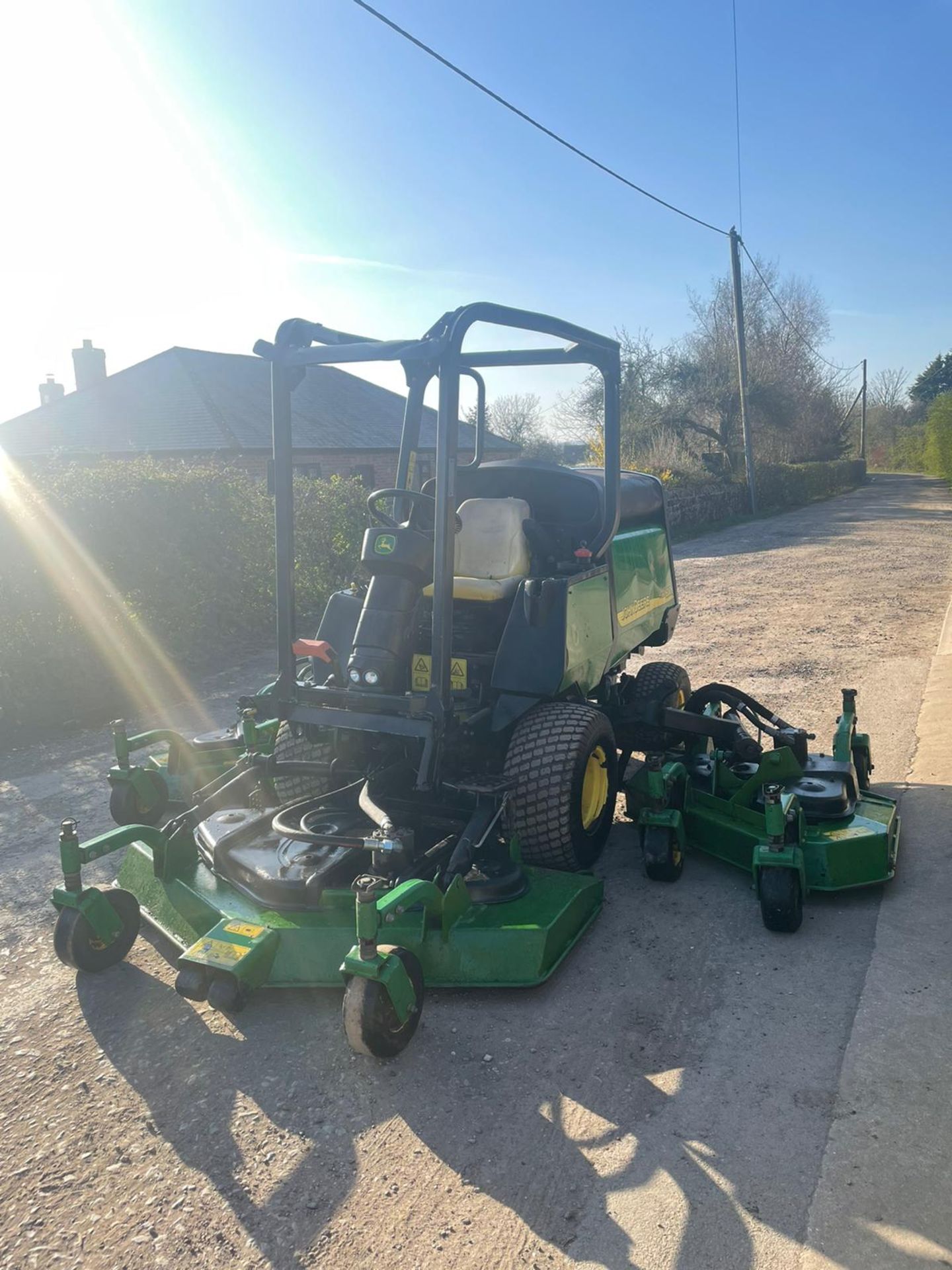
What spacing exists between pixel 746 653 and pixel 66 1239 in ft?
25.0

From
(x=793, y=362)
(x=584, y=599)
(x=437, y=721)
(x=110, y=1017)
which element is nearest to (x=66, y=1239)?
(x=110, y=1017)

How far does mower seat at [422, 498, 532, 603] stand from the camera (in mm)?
4527

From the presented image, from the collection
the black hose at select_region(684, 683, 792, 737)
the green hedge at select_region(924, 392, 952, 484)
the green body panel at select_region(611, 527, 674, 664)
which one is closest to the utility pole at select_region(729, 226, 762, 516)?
the green hedge at select_region(924, 392, 952, 484)

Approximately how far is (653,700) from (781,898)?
1890 millimetres

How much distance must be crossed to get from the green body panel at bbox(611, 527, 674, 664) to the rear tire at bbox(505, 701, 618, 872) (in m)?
1.05

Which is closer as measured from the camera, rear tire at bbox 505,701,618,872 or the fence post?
rear tire at bbox 505,701,618,872

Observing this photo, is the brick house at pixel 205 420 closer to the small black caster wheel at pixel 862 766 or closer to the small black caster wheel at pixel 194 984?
the small black caster wheel at pixel 862 766

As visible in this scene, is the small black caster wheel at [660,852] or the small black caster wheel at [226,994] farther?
the small black caster wheel at [660,852]

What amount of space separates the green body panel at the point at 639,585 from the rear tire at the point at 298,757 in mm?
1640

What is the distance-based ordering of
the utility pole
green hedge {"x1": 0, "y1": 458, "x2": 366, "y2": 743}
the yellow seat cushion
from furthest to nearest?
the utility pole < green hedge {"x1": 0, "y1": 458, "x2": 366, "y2": 743} < the yellow seat cushion

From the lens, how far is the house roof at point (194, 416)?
72.6 feet

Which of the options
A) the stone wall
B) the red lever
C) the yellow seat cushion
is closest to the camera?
the red lever

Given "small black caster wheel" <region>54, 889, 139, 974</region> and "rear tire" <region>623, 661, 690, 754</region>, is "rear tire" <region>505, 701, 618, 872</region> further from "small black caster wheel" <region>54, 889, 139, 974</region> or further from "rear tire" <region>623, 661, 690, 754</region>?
"small black caster wheel" <region>54, 889, 139, 974</region>

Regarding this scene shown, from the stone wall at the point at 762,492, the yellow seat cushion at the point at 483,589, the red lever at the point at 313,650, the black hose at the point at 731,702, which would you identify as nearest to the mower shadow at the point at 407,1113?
the red lever at the point at 313,650
